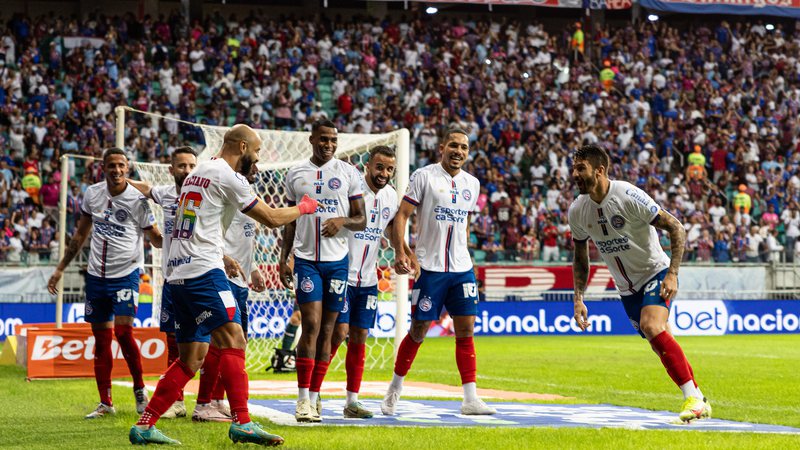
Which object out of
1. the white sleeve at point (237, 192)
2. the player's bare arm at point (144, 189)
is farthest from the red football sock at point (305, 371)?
the player's bare arm at point (144, 189)

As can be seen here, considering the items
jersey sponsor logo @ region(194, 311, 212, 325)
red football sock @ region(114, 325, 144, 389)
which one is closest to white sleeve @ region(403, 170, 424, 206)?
red football sock @ region(114, 325, 144, 389)

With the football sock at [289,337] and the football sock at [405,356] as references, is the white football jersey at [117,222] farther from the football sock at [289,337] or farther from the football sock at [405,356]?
the football sock at [289,337]

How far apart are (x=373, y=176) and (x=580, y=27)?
3304 centimetres

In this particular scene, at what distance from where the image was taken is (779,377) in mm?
15875

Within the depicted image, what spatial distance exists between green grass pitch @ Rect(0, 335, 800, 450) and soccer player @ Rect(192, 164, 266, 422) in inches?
9.7

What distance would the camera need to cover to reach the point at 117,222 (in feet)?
36.8

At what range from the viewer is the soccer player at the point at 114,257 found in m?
10.9

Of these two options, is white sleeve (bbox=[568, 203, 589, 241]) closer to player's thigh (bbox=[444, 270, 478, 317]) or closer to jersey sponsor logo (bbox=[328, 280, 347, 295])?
player's thigh (bbox=[444, 270, 478, 317])

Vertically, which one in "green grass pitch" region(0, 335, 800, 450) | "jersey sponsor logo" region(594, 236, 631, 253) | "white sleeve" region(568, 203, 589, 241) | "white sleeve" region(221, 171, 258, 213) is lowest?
"green grass pitch" region(0, 335, 800, 450)

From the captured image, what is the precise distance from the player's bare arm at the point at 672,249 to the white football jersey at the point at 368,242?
2893mm

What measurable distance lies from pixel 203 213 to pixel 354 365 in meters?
2.97

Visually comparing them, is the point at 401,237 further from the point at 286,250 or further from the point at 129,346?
the point at 129,346

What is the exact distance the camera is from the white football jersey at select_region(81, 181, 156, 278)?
11117mm

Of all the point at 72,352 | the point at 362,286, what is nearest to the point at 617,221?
the point at 362,286
